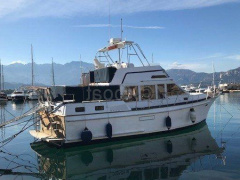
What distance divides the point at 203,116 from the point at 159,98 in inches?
166

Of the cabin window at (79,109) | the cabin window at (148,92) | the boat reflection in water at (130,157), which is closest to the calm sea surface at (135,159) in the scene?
the boat reflection in water at (130,157)

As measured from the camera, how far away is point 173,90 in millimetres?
18062

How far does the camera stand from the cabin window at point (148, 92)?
17.1 meters

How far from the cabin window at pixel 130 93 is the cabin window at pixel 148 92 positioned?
1.71 ft

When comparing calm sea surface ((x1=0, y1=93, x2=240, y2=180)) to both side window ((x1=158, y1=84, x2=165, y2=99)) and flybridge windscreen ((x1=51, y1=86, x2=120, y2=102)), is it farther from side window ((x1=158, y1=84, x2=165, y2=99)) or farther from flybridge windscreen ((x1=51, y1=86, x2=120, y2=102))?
side window ((x1=158, y1=84, x2=165, y2=99))

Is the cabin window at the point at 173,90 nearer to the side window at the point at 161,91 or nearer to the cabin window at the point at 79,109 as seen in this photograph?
the side window at the point at 161,91

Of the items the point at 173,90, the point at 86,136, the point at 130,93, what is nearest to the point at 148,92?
the point at 130,93

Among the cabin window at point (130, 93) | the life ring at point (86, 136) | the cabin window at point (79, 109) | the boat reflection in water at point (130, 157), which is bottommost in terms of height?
the boat reflection in water at point (130, 157)

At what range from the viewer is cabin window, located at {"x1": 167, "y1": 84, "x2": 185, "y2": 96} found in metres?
17.9

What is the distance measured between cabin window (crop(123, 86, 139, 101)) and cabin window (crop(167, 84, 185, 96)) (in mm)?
2450

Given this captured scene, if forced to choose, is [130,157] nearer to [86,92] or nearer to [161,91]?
[86,92]

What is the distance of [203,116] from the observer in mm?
19312

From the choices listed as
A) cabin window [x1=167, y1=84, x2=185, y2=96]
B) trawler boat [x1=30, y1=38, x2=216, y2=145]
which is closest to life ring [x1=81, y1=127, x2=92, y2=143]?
trawler boat [x1=30, y1=38, x2=216, y2=145]

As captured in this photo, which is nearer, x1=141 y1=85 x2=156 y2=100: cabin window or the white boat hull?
the white boat hull
